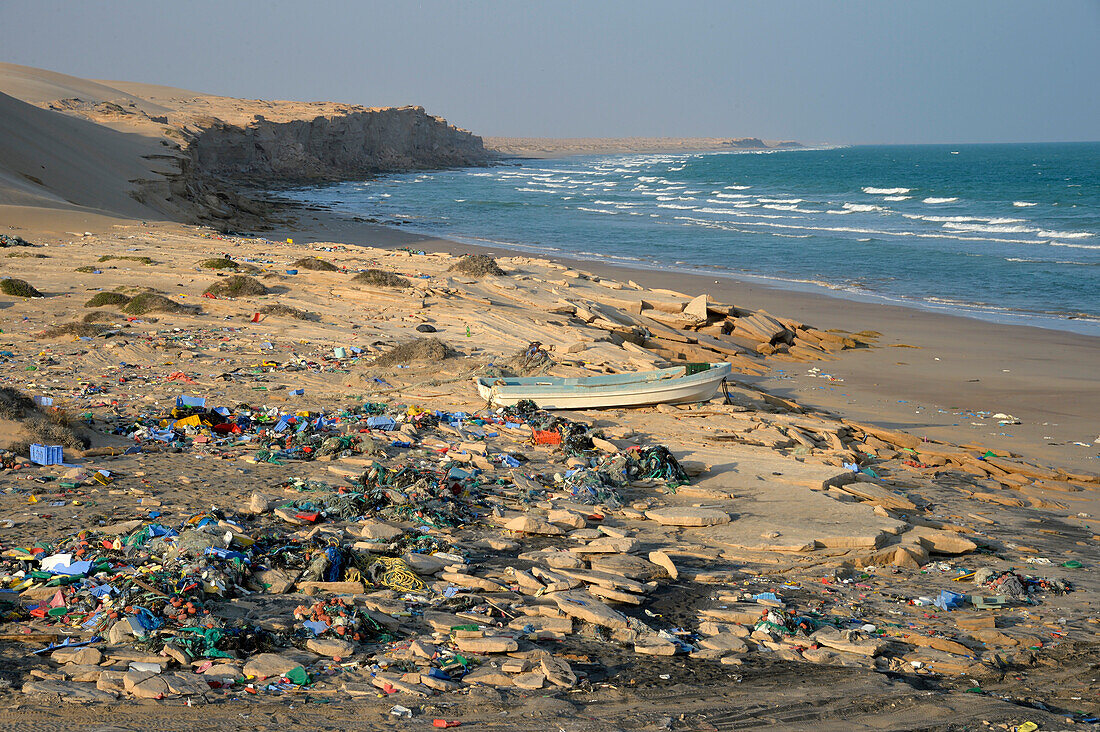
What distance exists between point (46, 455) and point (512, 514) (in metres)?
4.68

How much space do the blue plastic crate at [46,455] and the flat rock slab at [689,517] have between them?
5877mm

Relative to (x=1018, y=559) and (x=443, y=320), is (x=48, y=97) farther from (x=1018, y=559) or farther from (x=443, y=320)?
(x=1018, y=559)

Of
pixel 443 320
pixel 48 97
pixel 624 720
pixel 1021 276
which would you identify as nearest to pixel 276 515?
pixel 624 720

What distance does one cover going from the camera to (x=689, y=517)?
8.06 meters

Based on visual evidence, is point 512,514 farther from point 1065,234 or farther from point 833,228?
point 1065,234

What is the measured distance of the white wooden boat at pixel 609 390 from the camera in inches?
438

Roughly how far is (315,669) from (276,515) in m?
2.65

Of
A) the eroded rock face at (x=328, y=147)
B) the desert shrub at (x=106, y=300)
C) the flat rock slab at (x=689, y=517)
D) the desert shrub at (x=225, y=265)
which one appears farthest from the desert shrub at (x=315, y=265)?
the eroded rock face at (x=328, y=147)

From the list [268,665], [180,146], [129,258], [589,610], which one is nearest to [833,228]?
[129,258]

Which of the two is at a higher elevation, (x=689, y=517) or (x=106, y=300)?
(x=106, y=300)

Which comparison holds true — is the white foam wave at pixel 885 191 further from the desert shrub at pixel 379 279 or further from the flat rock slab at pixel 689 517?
the flat rock slab at pixel 689 517

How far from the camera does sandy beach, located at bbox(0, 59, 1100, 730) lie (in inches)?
202

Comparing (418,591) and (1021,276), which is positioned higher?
(1021,276)

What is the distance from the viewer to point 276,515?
24.7 feet
